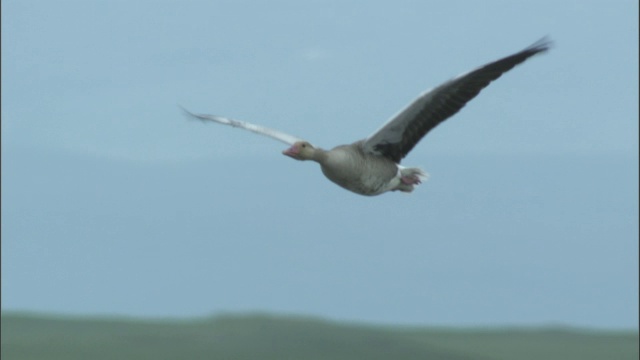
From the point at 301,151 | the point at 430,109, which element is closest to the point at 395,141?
the point at 430,109

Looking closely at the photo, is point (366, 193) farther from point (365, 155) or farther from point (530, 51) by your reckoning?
point (530, 51)

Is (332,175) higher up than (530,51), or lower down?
lower down

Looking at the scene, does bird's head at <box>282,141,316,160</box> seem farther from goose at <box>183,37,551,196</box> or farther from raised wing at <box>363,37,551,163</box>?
raised wing at <box>363,37,551,163</box>

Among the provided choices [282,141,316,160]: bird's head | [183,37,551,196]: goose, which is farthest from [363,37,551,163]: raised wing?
[282,141,316,160]: bird's head

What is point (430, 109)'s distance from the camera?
13.4 meters

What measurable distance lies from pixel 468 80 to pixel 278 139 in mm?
1853

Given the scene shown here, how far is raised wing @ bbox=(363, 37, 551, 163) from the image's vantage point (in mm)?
Result: 12922

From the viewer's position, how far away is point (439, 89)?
1297 cm

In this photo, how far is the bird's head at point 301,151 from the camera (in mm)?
13133

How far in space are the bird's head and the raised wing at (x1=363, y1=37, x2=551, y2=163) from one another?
20.6 inches

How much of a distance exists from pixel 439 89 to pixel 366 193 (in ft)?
3.84

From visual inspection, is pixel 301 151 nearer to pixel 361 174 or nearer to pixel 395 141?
pixel 361 174

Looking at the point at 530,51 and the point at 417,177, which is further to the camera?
the point at 417,177

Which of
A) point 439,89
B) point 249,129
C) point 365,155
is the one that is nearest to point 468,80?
point 439,89
